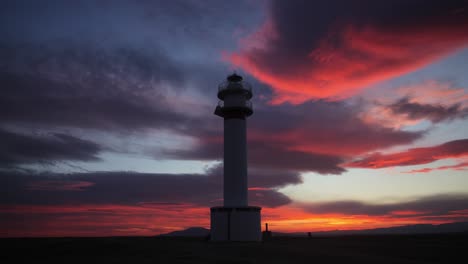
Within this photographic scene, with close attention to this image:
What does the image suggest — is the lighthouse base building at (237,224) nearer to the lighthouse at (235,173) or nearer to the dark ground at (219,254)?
the lighthouse at (235,173)

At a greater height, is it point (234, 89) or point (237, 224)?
point (234, 89)

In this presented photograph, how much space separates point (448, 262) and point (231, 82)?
79.0 ft

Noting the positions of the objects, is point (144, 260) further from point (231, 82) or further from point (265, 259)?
point (231, 82)

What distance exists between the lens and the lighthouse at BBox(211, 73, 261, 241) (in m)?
29.3

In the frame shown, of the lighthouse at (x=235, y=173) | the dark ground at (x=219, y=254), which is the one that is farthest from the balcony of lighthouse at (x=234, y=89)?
the dark ground at (x=219, y=254)

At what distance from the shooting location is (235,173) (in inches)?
1225

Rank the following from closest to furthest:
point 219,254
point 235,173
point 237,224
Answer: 1. point 219,254
2. point 237,224
3. point 235,173

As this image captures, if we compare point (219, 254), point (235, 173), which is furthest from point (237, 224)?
point (219, 254)

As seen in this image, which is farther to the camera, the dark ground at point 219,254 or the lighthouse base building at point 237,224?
the lighthouse base building at point 237,224

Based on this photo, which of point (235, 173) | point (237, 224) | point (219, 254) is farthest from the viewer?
point (235, 173)

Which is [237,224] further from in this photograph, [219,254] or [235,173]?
[219,254]

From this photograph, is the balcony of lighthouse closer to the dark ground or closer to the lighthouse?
the lighthouse

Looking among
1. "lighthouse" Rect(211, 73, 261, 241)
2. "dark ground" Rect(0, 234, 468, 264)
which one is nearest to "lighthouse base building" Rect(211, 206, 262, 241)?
"lighthouse" Rect(211, 73, 261, 241)

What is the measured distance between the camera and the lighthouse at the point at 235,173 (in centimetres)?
2931
